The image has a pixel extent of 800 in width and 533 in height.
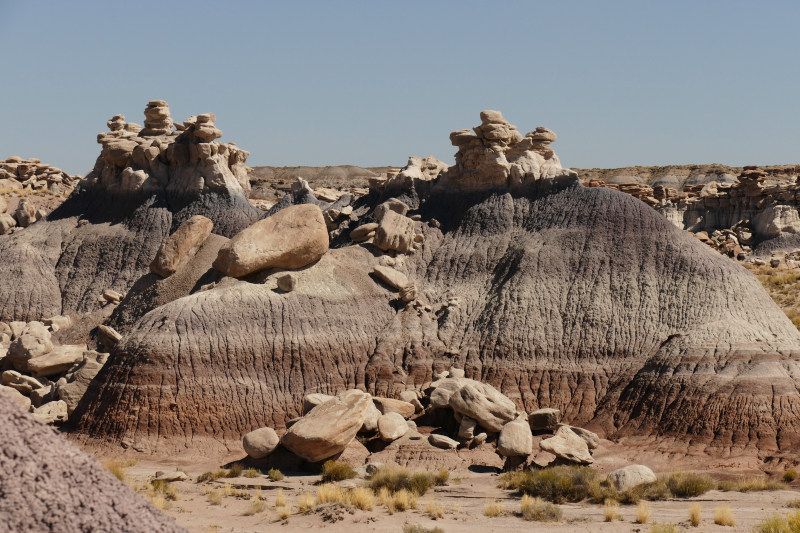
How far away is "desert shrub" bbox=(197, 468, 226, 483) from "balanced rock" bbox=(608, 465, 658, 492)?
8723mm

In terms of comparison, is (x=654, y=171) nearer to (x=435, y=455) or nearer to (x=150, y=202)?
(x=150, y=202)

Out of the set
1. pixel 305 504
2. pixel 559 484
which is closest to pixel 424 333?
pixel 559 484

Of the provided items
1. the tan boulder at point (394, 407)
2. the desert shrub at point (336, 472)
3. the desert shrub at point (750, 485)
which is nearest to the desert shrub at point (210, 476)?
the desert shrub at point (336, 472)

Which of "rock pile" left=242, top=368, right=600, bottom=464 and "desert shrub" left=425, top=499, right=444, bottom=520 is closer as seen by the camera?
"desert shrub" left=425, top=499, right=444, bottom=520

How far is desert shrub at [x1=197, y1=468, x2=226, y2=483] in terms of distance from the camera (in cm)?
1930

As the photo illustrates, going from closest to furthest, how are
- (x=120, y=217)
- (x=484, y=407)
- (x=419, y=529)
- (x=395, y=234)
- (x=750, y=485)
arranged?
(x=419, y=529) → (x=750, y=485) → (x=484, y=407) → (x=395, y=234) → (x=120, y=217)

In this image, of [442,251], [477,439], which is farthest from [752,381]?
[442,251]

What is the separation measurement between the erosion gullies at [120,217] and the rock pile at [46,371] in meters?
4.69

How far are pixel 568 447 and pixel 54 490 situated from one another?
1394 centimetres

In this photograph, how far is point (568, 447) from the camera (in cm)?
1998

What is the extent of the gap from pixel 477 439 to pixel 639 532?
24.3ft

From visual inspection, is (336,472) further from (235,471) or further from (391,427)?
(235,471)

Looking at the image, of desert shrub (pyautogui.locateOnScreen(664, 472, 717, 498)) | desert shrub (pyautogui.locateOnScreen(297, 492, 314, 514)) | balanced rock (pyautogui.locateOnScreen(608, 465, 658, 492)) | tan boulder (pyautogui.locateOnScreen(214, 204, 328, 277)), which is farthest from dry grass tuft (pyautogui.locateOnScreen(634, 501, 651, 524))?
tan boulder (pyautogui.locateOnScreen(214, 204, 328, 277))

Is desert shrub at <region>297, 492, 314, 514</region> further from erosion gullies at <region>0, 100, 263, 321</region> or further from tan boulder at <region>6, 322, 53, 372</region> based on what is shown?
erosion gullies at <region>0, 100, 263, 321</region>
